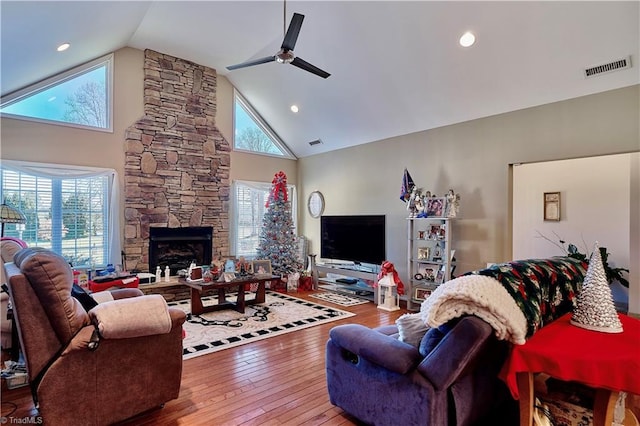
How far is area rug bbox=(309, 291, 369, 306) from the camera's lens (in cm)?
583

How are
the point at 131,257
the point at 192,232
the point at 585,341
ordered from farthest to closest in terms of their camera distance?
the point at 192,232 < the point at 131,257 < the point at 585,341

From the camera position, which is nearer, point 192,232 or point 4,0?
point 4,0

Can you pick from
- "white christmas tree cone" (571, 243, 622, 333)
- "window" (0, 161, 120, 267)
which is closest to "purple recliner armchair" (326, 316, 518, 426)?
"white christmas tree cone" (571, 243, 622, 333)

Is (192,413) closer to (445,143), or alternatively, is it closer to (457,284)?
(457,284)

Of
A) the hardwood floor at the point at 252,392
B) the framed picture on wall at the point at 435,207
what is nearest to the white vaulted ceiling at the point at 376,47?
the framed picture on wall at the point at 435,207

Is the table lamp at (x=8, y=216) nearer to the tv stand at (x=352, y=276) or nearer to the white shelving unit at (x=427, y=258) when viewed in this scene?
the tv stand at (x=352, y=276)

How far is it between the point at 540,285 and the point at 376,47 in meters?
3.89

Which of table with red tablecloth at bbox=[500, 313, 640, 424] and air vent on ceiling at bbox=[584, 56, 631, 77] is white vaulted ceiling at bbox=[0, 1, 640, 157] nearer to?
air vent on ceiling at bbox=[584, 56, 631, 77]

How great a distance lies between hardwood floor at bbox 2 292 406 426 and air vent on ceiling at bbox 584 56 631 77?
4.26m

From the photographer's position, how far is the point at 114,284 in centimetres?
494

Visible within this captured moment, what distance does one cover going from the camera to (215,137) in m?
7.02

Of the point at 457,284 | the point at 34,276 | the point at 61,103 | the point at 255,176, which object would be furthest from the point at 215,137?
the point at 457,284

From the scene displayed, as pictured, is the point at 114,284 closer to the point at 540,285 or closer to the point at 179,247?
the point at 179,247

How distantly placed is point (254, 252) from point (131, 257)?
242 centimetres
